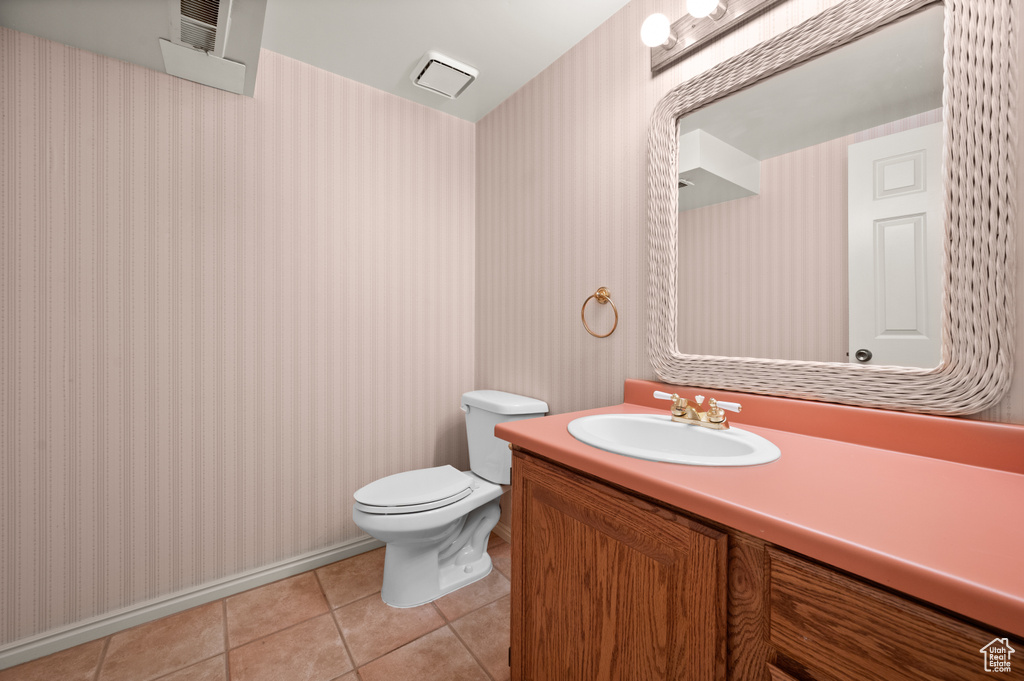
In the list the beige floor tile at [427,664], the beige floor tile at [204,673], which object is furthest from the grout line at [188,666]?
the beige floor tile at [427,664]

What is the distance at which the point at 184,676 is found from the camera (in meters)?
1.31

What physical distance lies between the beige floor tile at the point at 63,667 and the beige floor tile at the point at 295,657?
1.43 feet

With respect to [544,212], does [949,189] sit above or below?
below

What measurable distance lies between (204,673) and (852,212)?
2.23m

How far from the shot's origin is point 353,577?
6.03ft

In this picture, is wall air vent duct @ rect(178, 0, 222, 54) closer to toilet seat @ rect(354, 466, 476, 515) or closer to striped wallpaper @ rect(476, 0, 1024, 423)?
striped wallpaper @ rect(476, 0, 1024, 423)

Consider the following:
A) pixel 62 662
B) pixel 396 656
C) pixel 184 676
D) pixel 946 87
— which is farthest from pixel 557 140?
pixel 62 662

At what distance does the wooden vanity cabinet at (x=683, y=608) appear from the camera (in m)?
0.48

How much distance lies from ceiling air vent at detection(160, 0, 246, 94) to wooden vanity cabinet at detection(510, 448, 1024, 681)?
1612 mm

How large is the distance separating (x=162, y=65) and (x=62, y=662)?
82.5 inches

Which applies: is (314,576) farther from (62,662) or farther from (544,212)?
A: (544,212)

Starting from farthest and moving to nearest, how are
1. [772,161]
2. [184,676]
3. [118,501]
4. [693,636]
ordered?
1. [118,501]
2. [184,676]
3. [772,161]
4. [693,636]

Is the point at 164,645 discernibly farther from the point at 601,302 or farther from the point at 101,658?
the point at 601,302

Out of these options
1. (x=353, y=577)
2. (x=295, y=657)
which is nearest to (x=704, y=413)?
(x=295, y=657)
